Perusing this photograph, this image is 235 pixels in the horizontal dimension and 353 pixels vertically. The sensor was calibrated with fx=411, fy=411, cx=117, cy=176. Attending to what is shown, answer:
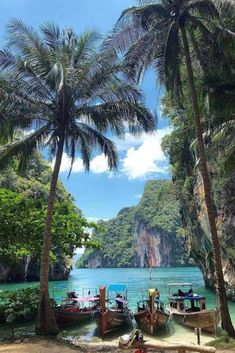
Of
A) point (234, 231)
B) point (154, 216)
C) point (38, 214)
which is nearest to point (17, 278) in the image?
point (234, 231)

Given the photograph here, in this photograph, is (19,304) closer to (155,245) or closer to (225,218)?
(225,218)

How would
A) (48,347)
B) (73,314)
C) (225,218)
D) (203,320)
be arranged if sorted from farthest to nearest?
1. (225,218)
2. (73,314)
3. (203,320)
4. (48,347)

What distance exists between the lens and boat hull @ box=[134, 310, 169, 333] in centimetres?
1691

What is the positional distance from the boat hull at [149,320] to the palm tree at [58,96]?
4564mm

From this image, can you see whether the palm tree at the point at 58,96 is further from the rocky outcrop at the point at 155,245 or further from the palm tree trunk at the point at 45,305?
the rocky outcrop at the point at 155,245

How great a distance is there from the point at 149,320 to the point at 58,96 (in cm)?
973

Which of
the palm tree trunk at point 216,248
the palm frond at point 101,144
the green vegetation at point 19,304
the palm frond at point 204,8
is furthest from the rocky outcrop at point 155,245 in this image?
the palm frond at point 204,8

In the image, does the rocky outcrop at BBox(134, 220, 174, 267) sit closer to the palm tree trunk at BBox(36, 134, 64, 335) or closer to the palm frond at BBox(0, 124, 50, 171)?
the palm frond at BBox(0, 124, 50, 171)

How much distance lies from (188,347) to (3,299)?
11.9 m

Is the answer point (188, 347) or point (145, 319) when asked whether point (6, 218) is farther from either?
point (188, 347)

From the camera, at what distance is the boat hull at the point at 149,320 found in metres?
16.9

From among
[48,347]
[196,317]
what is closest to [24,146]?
[48,347]

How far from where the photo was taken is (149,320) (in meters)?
16.9

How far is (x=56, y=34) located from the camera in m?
16.4
